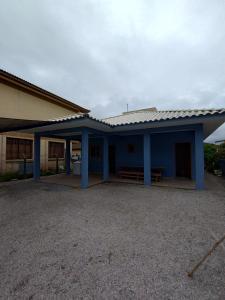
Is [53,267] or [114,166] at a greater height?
[114,166]

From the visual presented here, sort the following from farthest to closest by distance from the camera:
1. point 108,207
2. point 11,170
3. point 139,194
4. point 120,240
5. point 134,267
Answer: point 11,170
point 139,194
point 108,207
point 120,240
point 134,267

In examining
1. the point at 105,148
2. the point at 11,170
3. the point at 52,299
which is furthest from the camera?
the point at 11,170

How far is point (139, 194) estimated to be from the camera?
19.3 feet

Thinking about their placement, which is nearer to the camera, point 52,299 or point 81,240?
point 52,299

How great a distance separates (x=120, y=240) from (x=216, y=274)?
1466 mm

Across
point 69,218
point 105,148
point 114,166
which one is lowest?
point 69,218

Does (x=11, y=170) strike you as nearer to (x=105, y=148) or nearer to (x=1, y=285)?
(x=105, y=148)

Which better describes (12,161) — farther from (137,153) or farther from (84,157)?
(137,153)

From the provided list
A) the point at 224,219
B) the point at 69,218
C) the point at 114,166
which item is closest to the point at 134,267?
the point at 69,218

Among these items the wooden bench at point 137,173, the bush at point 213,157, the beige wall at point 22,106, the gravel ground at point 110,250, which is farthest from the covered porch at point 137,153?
the bush at point 213,157

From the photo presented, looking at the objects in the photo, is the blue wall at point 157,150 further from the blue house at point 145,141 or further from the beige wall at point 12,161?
the beige wall at point 12,161

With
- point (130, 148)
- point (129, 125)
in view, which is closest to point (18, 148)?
point (130, 148)

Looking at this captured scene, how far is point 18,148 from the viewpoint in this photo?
37.8ft

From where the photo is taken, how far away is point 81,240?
2768 mm
